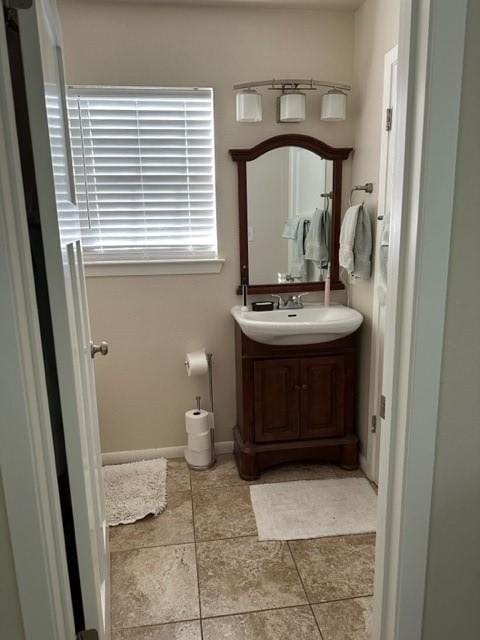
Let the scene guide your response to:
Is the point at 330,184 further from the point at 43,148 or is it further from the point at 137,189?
the point at 43,148

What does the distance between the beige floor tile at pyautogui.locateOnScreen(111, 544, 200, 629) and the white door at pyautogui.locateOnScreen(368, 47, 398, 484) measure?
108 cm

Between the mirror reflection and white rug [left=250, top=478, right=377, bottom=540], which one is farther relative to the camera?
the mirror reflection

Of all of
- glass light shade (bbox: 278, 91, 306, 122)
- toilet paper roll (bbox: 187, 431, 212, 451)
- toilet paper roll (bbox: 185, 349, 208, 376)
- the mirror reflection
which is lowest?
toilet paper roll (bbox: 187, 431, 212, 451)

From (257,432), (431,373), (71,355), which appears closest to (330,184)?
(257,432)

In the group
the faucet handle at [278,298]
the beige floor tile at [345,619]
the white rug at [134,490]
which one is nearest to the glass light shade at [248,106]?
the faucet handle at [278,298]

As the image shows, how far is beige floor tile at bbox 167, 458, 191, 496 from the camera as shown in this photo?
2.62 meters

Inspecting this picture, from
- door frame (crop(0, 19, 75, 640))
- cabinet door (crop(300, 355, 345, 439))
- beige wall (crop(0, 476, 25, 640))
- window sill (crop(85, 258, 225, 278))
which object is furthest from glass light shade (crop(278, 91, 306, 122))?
beige wall (crop(0, 476, 25, 640))

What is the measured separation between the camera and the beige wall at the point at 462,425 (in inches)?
38.4

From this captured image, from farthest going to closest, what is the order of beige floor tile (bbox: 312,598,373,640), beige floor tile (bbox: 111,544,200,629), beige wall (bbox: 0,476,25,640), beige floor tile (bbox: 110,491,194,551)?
beige floor tile (bbox: 110,491,194,551)
beige floor tile (bbox: 111,544,200,629)
beige floor tile (bbox: 312,598,373,640)
beige wall (bbox: 0,476,25,640)

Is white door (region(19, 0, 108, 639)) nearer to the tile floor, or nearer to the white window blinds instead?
the tile floor

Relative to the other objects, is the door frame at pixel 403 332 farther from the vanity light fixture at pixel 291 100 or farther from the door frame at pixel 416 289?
the vanity light fixture at pixel 291 100

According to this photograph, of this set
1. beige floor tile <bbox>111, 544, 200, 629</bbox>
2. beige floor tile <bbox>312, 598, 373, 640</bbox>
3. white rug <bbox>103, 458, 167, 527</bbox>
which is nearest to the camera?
beige floor tile <bbox>312, 598, 373, 640</bbox>

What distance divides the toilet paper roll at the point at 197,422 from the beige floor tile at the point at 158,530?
0.43 m

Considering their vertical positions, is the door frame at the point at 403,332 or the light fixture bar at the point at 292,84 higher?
the light fixture bar at the point at 292,84
